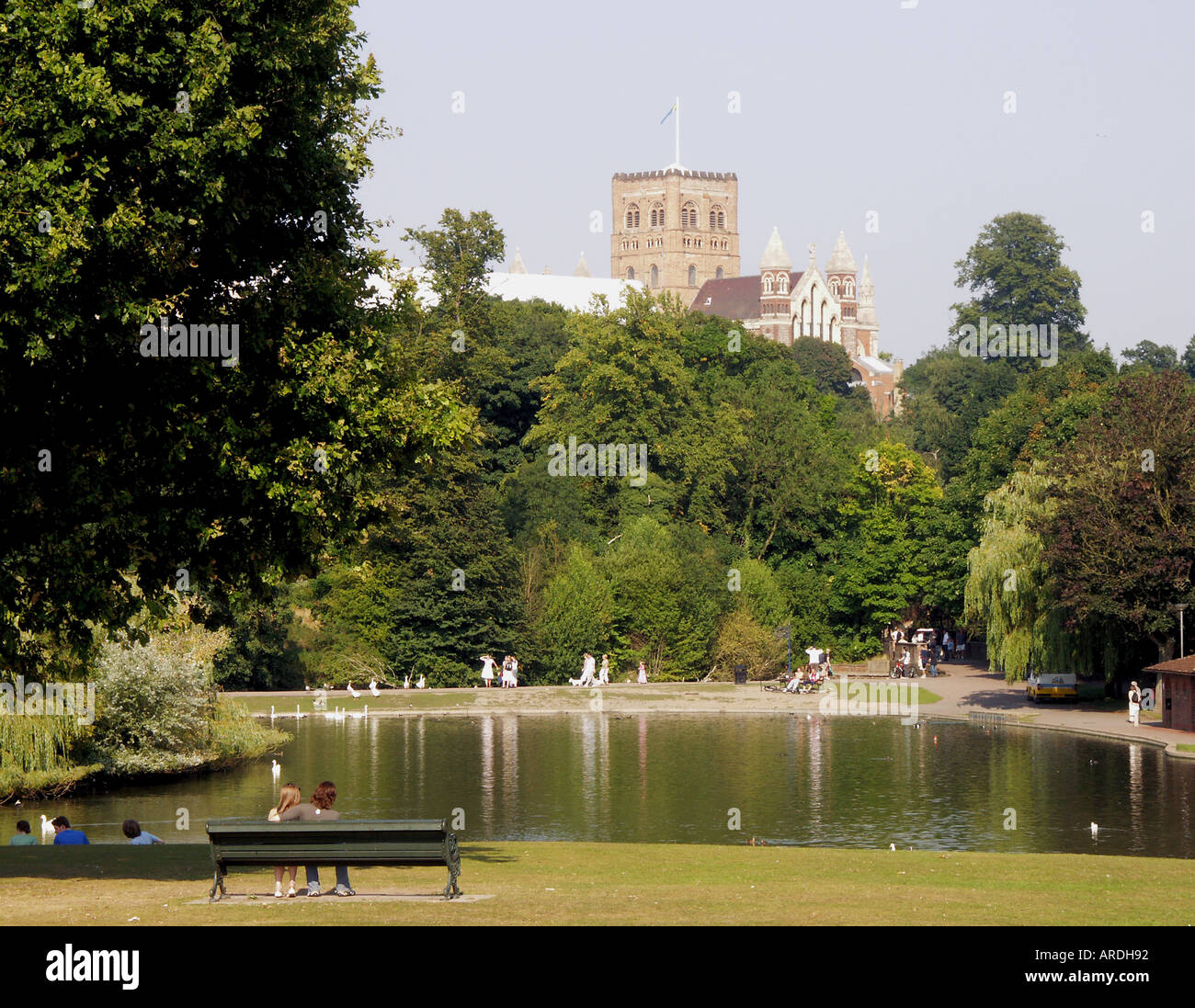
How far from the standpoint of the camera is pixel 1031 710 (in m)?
44.1

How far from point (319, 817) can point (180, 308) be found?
5.45 m

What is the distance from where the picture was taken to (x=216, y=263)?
1560cm

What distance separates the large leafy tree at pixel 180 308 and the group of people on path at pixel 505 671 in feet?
111

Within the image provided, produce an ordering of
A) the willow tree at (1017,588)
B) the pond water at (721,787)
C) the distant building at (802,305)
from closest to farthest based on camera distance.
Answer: the pond water at (721,787) → the willow tree at (1017,588) → the distant building at (802,305)

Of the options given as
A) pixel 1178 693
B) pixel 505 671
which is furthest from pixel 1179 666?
pixel 505 671

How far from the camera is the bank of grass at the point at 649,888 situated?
1156cm

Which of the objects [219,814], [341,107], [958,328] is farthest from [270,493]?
[958,328]

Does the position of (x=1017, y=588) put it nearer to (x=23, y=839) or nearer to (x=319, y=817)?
(x=23, y=839)

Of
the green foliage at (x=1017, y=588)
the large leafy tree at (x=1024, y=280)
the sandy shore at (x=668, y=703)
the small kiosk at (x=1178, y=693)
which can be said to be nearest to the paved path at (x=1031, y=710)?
the sandy shore at (x=668, y=703)

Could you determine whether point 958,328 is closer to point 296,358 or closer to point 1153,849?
point 1153,849

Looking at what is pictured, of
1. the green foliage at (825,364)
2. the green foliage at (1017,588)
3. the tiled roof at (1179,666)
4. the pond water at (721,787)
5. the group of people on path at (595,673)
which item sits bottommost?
the pond water at (721,787)

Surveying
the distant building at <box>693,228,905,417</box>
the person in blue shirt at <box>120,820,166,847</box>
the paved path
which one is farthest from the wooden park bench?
the distant building at <box>693,228,905,417</box>

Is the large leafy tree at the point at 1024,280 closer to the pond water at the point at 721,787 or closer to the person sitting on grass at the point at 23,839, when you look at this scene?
the pond water at the point at 721,787
